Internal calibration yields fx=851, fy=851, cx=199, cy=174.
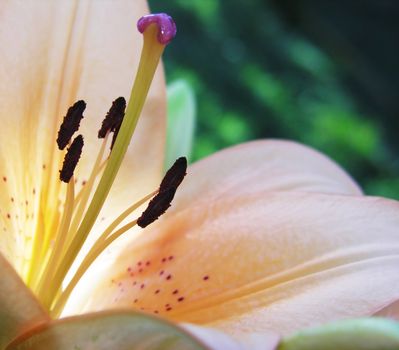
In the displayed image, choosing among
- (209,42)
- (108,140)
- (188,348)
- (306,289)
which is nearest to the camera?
(188,348)

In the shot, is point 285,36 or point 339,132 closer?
point 339,132

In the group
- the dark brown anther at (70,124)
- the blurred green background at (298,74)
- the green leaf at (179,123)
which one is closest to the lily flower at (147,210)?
→ the dark brown anther at (70,124)

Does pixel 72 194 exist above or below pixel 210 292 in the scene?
above

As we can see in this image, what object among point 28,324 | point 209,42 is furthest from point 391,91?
point 28,324

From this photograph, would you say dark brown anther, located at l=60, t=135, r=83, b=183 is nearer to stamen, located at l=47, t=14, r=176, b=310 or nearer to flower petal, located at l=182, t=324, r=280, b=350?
stamen, located at l=47, t=14, r=176, b=310

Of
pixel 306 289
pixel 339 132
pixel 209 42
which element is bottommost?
pixel 339 132

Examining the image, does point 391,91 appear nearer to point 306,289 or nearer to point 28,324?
point 306,289
